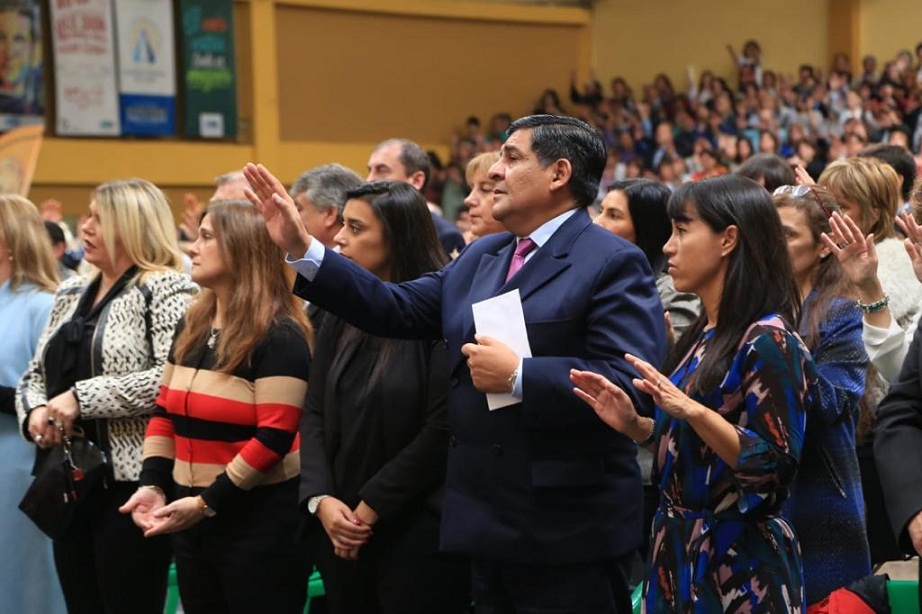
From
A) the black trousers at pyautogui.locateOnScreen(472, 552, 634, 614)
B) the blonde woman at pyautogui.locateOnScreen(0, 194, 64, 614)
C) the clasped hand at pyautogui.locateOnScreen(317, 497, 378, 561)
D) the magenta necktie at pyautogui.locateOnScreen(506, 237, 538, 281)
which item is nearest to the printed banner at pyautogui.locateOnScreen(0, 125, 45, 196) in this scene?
the blonde woman at pyautogui.locateOnScreen(0, 194, 64, 614)

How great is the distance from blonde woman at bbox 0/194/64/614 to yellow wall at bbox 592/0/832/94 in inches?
550

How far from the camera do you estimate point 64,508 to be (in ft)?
13.2

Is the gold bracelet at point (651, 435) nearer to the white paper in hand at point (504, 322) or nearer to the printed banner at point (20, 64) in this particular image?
the white paper in hand at point (504, 322)

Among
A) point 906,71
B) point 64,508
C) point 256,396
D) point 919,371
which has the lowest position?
point 64,508

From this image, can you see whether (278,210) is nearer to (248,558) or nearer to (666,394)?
(666,394)

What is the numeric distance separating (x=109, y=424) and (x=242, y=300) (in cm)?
72

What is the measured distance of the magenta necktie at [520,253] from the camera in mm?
2953

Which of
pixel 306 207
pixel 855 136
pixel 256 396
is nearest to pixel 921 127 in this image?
pixel 855 136

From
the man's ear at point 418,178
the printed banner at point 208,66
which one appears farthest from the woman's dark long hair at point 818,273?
the printed banner at point 208,66

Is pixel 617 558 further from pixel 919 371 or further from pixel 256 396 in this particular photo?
pixel 256 396

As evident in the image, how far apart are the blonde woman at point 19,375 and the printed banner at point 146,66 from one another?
11.5m

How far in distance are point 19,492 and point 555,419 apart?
2.49m

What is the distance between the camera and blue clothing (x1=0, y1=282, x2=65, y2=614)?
454 centimetres

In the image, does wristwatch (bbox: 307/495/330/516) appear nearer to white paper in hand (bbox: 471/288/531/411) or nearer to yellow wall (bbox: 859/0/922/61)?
white paper in hand (bbox: 471/288/531/411)
